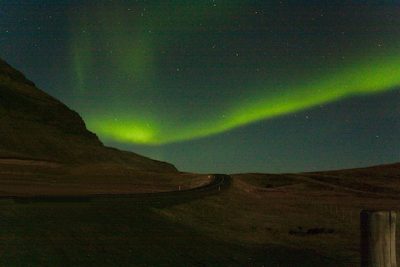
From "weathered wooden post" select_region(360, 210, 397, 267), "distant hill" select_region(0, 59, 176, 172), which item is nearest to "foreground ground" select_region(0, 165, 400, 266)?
"weathered wooden post" select_region(360, 210, 397, 267)

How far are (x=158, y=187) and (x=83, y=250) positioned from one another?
53611 millimetres

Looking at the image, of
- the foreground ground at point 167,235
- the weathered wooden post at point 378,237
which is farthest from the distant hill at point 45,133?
the weathered wooden post at point 378,237

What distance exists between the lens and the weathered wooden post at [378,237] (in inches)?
283

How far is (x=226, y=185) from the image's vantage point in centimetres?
5691

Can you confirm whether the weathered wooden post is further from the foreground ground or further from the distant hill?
the distant hill

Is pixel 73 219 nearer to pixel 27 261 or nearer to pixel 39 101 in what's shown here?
pixel 27 261

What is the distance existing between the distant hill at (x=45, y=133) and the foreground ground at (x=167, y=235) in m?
99.2

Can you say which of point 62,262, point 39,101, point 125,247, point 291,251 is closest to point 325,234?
point 291,251

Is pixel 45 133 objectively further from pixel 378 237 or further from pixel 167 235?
pixel 378 237

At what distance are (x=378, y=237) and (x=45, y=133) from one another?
16497 cm

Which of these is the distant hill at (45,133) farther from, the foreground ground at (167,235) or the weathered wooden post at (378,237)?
the weathered wooden post at (378,237)

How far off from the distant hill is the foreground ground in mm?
99188

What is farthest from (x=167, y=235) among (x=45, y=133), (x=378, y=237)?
(x=45, y=133)

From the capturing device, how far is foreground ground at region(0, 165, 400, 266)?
2084cm
